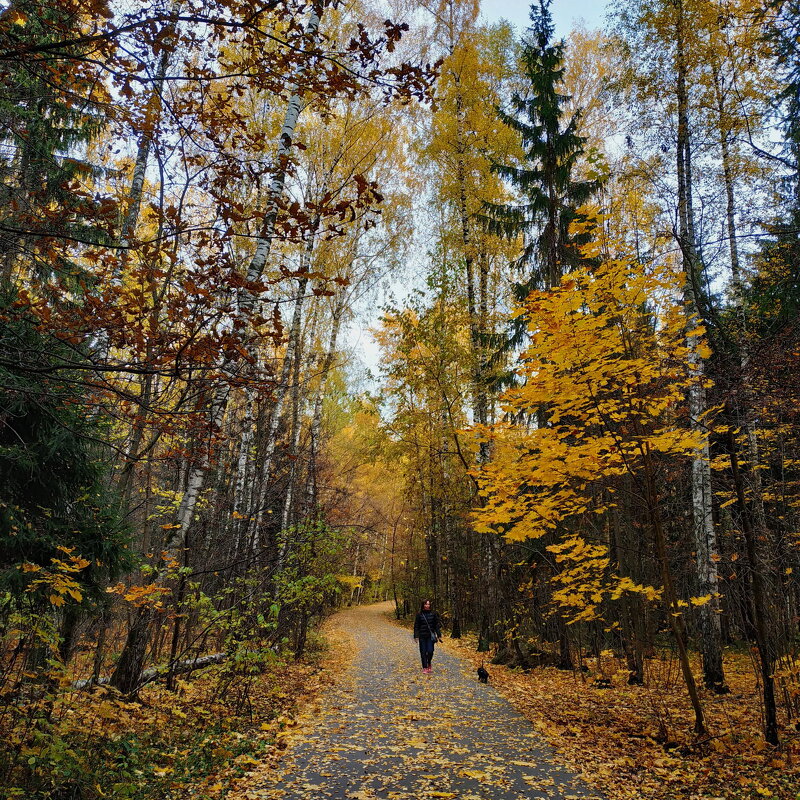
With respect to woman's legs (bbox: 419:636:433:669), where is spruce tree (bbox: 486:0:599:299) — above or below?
above

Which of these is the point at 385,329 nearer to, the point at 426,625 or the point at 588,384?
the point at 426,625

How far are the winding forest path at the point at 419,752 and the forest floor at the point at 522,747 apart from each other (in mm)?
15

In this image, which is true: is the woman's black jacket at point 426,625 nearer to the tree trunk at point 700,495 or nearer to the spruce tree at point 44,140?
the tree trunk at point 700,495

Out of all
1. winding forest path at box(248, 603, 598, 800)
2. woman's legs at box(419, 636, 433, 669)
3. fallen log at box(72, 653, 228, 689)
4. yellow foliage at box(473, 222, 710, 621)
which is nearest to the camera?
winding forest path at box(248, 603, 598, 800)

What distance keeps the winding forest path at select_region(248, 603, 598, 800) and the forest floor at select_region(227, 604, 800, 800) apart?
0.01 meters

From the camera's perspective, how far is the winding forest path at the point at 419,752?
4.14 metres

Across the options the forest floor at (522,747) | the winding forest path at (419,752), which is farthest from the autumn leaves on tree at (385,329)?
the winding forest path at (419,752)

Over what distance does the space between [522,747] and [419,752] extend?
1118mm

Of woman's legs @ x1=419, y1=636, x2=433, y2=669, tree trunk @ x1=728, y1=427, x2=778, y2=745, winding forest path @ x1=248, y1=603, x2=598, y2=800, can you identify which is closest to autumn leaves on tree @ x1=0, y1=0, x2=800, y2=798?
tree trunk @ x1=728, y1=427, x2=778, y2=745

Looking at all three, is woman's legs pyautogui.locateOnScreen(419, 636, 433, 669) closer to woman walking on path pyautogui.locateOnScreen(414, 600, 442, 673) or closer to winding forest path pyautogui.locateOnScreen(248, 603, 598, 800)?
woman walking on path pyautogui.locateOnScreen(414, 600, 442, 673)

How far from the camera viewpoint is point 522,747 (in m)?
5.24

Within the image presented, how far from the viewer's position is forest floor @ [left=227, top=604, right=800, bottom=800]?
4.17 meters

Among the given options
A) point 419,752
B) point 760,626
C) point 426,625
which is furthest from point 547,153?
point 419,752

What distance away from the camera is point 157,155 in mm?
3301
